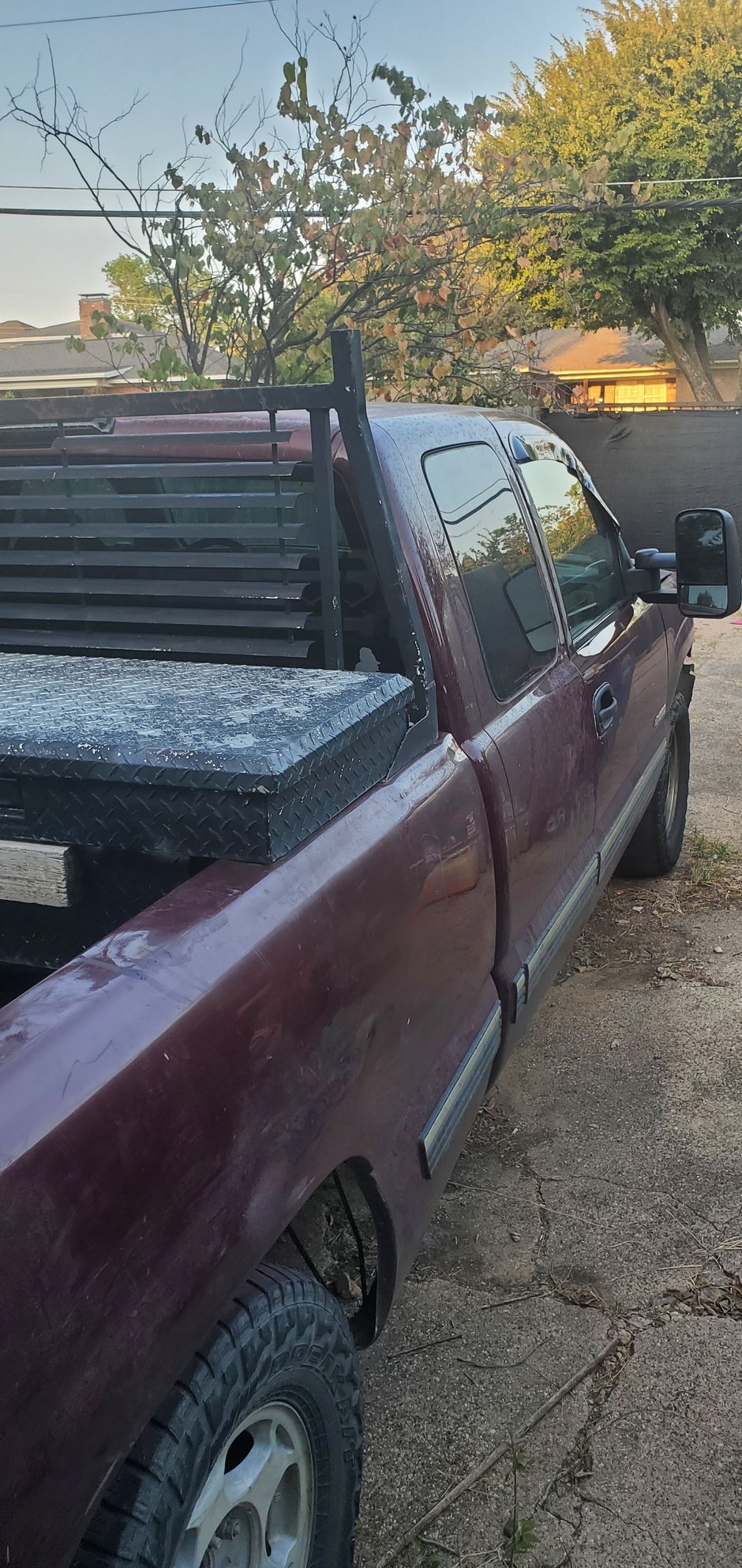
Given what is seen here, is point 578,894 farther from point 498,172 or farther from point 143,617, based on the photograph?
point 498,172

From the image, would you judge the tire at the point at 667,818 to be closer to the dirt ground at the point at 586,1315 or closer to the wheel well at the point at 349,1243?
the dirt ground at the point at 586,1315

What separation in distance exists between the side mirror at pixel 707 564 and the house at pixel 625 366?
113ft

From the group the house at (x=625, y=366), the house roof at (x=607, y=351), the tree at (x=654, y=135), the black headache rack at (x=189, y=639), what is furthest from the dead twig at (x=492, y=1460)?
the house roof at (x=607, y=351)

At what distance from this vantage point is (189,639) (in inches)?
91.0

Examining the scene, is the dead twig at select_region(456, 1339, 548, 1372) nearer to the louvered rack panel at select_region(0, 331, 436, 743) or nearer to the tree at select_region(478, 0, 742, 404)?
the louvered rack panel at select_region(0, 331, 436, 743)

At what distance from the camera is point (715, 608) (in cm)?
348

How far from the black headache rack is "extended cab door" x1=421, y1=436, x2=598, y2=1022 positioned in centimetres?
24

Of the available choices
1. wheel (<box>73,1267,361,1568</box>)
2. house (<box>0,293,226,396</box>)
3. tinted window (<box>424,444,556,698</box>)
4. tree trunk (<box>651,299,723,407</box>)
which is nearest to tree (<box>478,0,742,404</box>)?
tree trunk (<box>651,299,723,407</box>)

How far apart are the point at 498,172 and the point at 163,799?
5.78 meters

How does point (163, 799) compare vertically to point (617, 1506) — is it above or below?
above

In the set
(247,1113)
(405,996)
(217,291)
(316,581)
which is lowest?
(405,996)

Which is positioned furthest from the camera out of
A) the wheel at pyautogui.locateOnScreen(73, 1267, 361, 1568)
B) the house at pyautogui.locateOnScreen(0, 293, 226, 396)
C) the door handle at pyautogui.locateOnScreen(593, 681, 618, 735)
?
the house at pyautogui.locateOnScreen(0, 293, 226, 396)

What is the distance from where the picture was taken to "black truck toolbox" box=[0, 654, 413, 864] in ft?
4.76

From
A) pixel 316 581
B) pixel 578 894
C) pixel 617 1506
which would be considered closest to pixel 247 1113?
pixel 316 581
